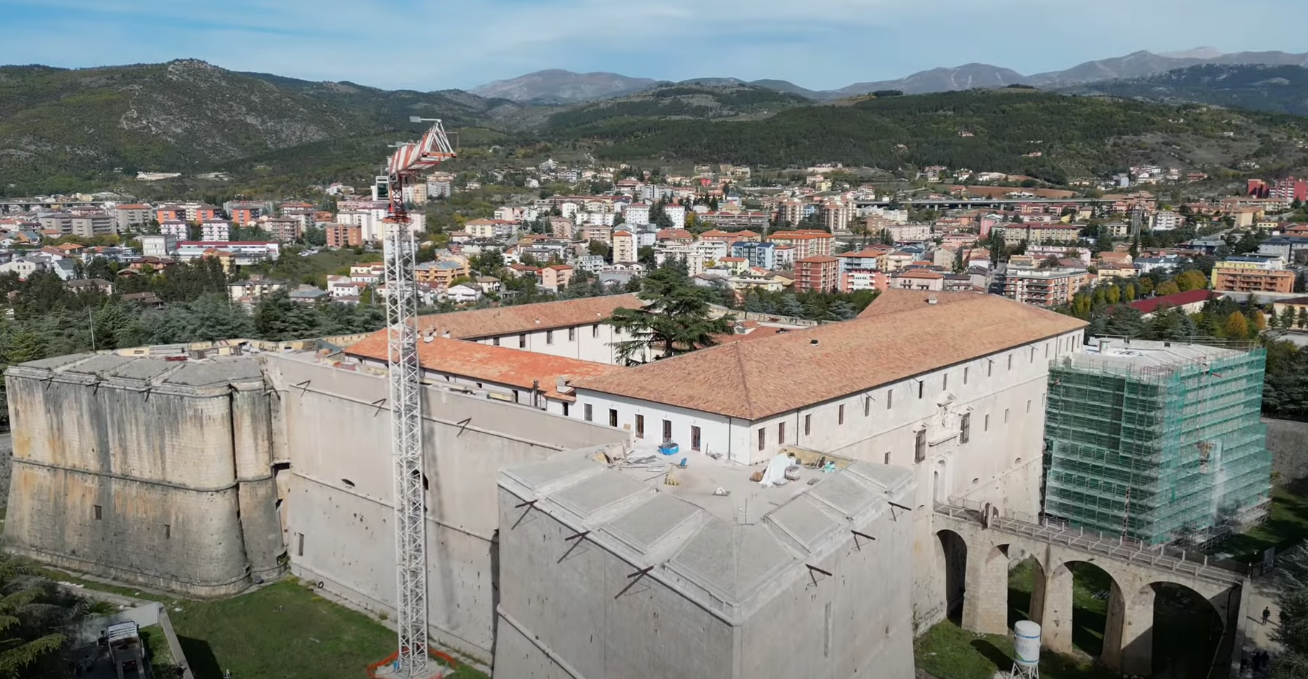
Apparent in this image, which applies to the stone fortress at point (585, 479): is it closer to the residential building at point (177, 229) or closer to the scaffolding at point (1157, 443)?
the scaffolding at point (1157, 443)

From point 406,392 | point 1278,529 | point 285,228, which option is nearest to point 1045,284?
point 1278,529

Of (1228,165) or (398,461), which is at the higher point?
(1228,165)

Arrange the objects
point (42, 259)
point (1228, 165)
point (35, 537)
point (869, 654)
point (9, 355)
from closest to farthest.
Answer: point (869, 654) → point (35, 537) → point (9, 355) → point (42, 259) → point (1228, 165)

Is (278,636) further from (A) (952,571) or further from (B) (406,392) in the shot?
(A) (952,571)

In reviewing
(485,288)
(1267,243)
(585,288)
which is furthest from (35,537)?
(1267,243)

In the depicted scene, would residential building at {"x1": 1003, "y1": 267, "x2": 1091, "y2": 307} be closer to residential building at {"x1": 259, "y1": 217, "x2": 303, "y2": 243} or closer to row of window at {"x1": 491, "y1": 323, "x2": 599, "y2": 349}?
row of window at {"x1": 491, "y1": 323, "x2": 599, "y2": 349}

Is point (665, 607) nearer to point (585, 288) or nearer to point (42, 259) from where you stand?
point (585, 288)

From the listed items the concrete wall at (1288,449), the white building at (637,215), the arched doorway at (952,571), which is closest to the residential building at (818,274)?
the white building at (637,215)
